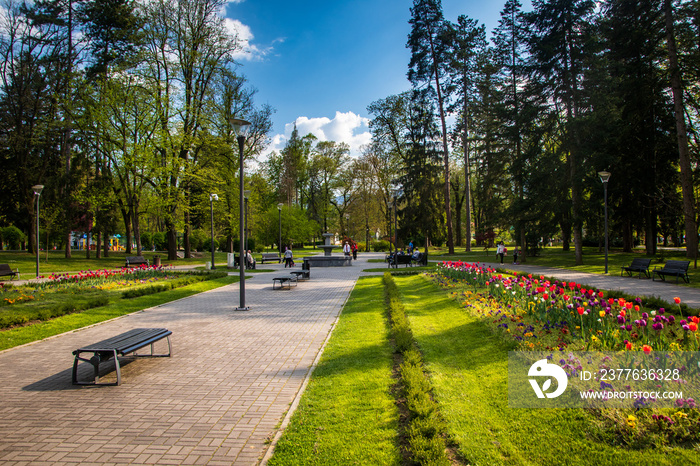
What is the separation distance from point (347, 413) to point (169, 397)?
2259 millimetres

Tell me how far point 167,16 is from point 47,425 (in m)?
33.2

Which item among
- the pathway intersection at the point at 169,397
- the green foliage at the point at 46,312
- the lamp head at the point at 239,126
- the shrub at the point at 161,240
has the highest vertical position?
the lamp head at the point at 239,126

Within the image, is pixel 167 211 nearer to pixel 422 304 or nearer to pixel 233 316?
pixel 233 316

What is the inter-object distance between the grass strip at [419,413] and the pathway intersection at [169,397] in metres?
1.32

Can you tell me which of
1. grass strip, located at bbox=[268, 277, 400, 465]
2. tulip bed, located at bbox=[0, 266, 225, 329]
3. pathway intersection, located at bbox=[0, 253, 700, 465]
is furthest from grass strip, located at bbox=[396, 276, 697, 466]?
tulip bed, located at bbox=[0, 266, 225, 329]

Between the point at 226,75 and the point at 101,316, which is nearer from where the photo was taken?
the point at 101,316

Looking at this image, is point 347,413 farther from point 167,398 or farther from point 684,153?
point 684,153

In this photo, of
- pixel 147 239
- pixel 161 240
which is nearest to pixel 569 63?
pixel 161 240

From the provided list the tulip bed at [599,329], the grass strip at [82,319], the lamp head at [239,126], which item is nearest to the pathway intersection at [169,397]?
the grass strip at [82,319]

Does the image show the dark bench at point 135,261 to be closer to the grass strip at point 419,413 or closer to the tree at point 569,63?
the grass strip at point 419,413

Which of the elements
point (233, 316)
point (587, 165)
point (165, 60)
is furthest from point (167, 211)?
point (587, 165)

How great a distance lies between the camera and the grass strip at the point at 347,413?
3117mm

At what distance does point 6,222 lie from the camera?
33.1 metres

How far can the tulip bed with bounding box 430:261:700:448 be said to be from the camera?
3.11m
